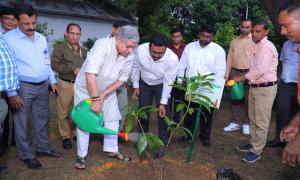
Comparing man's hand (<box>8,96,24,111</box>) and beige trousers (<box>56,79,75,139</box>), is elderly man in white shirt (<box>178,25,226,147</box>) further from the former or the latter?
man's hand (<box>8,96,24,111</box>)

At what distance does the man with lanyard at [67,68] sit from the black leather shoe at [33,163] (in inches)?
27.9

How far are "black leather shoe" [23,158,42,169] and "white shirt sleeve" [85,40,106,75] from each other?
4.09ft

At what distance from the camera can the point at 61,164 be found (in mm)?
3975

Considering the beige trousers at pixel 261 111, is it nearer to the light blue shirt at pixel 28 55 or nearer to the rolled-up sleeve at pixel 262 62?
the rolled-up sleeve at pixel 262 62

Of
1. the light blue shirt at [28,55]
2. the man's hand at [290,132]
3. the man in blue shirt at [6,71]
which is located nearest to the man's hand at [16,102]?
the light blue shirt at [28,55]

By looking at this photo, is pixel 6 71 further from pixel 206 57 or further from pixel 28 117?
pixel 206 57

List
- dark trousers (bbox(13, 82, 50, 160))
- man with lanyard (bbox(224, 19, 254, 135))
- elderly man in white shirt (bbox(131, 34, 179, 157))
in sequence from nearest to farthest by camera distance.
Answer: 1. dark trousers (bbox(13, 82, 50, 160))
2. elderly man in white shirt (bbox(131, 34, 179, 157))
3. man with lanyard (bbox(224, 19, 254, 135))

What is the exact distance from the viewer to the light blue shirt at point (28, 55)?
3498 mm

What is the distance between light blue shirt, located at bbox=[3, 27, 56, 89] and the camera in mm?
3498

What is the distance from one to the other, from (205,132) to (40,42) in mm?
2576

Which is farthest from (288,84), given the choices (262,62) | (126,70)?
(126,70)

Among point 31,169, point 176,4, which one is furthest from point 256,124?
point 176,4

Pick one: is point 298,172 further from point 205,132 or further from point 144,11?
point 144,11

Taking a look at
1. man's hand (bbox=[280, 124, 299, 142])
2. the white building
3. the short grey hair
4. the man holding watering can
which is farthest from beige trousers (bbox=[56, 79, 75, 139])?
the white building
